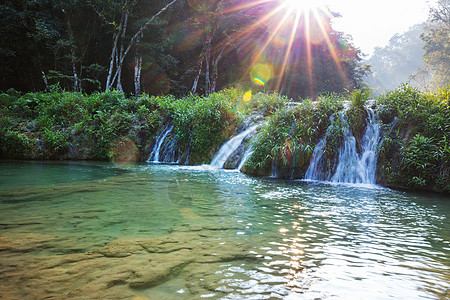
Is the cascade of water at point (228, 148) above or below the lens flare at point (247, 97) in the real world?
below

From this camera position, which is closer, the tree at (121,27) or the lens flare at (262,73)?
the tree at (121,27)

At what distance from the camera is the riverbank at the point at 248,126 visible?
280 inches

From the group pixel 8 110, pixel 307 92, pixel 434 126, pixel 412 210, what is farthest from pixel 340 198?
pixel 307 92

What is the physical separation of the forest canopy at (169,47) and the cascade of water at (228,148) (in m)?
10.6

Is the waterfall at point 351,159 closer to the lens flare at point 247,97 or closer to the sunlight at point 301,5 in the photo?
the lens flare at point 247,97

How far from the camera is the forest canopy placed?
65.9ft

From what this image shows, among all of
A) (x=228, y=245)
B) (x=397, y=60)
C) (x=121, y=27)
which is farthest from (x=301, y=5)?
(x=397, y=60)

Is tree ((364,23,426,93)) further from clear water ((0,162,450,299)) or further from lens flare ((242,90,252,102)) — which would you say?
clear water ((0,162,450,299))

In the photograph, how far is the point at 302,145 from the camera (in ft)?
27.5

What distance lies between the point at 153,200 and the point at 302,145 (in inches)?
208

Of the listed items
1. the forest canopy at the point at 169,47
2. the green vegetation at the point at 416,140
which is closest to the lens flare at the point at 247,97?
the green vegetation at the point at 416,140

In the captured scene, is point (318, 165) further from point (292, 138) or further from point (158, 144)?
point (158, 144)

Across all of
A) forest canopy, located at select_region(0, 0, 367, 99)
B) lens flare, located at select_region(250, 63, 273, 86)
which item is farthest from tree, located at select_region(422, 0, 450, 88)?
lens flare, located at select_region(250, 63, 273, 86)

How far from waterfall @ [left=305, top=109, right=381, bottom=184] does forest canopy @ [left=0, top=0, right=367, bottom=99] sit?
14.5m
